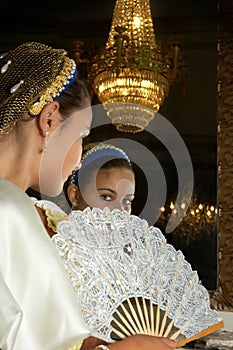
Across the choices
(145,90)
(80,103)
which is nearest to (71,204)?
(80,103)

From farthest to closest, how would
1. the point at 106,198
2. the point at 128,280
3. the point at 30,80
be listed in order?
Result: the point at 106,198 < the point at 128,280 < the point at 30,80

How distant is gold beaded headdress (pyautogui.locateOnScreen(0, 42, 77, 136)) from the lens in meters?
1.05

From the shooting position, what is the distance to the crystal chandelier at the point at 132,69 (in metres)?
4.14

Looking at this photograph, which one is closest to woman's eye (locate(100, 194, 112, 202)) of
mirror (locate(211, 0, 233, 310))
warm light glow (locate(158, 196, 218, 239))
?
warm light glow (locate(158, 196, 218, 239))

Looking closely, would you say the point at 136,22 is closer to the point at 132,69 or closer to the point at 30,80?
the point at 132,69

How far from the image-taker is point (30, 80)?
1.07 meters

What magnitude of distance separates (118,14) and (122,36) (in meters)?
0.16

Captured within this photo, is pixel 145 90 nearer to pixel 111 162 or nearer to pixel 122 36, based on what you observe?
pixel 122 36

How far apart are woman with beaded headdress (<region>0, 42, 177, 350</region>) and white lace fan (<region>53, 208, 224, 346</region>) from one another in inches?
3.1

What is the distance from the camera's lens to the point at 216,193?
422cm

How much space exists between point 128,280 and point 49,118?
0.35m

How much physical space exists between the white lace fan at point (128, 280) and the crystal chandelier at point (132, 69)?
9.26 feet

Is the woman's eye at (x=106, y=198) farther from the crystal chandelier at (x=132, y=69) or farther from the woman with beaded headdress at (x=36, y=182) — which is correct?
the crystal chandelier at (x=132, y=69)

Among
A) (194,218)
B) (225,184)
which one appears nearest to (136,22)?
(225,184)
